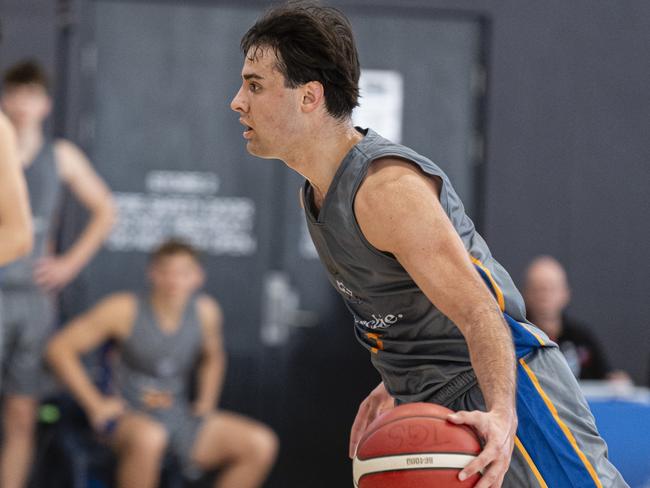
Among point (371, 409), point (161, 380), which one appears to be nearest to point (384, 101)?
point (161, 380)

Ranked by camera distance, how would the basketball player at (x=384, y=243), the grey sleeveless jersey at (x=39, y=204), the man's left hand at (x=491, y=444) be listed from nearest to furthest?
the man's left hand at (x=491, y=444), the basketball player at (x=384, y=243), the grey sleeveless jersey at (x=39, y=204)

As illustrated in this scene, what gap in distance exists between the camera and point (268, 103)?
8.13ft

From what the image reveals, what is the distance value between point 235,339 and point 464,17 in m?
2.49

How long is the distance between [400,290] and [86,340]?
358 cm

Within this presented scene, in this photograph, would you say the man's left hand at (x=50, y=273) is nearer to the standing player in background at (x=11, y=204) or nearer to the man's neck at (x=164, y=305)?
the man's neck at (x=164, y=305)

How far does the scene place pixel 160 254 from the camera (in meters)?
5.74

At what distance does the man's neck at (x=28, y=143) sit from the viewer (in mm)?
5707

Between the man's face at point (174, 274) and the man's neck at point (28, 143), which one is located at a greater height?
the man's neck at point (28, 143)

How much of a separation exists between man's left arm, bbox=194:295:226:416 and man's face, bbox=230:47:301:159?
11.8 feet

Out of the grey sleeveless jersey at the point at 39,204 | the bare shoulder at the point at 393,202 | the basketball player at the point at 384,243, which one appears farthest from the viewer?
the grey sleeveless jersey at the point at 39,204

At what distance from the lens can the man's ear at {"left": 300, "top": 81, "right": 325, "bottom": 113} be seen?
96.8 inches

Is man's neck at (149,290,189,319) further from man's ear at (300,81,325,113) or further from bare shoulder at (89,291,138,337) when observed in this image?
man's ear at (300,81,325,113)

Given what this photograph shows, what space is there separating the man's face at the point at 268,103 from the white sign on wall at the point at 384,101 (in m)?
4.30

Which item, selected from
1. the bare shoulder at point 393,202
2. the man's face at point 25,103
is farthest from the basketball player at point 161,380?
the bare shoulder at point 393,202
